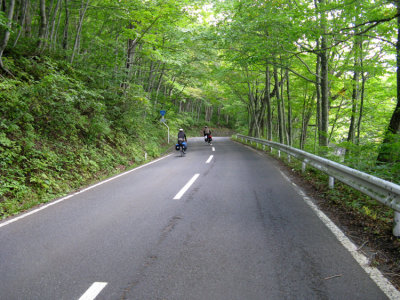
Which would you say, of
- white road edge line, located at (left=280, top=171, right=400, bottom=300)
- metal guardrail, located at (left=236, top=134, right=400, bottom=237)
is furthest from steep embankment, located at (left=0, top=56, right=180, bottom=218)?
metal guardrail, located at (left=236, top=134, right=400, bottom=237)

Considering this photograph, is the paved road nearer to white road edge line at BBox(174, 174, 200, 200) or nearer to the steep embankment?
white road edge line at BBox(174, 174, 200, 200)

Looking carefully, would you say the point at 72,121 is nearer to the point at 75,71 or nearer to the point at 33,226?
the point at 75,71

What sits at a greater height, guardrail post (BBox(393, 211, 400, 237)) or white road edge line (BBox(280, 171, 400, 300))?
guardrail post (BBox(393, 211, 400, 237))

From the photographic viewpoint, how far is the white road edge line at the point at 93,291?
248cm

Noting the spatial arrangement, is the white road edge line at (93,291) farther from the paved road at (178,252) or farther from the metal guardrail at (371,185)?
the metal guardrail at (371,185)

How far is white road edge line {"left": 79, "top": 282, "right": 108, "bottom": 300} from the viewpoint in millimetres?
2479

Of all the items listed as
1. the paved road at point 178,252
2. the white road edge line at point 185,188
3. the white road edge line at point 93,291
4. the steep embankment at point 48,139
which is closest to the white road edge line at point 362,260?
Answer: the paved road at point 178,252

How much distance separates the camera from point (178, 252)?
132 inches

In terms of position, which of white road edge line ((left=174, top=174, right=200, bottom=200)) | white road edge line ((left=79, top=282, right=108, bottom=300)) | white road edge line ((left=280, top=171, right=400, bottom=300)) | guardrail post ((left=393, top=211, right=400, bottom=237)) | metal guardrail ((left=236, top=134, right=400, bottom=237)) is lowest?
white road edge line ((left=79, top=282, right=108, bottom=300))

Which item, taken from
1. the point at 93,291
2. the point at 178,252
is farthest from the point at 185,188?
the point at 93,291

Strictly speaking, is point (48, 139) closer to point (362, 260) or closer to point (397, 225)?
point (362, 260)

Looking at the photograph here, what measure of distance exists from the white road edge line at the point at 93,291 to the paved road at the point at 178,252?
0.03 ft

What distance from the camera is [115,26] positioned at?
15852 mm

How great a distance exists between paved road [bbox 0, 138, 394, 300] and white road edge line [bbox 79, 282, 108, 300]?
0.01 meters
